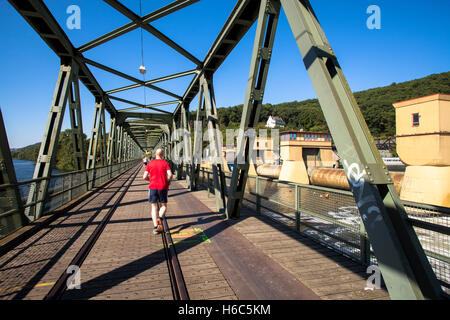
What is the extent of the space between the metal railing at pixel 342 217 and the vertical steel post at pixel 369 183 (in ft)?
1.26

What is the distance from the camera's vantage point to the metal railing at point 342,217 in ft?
8.89

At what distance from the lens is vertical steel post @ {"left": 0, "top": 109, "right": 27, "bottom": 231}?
4660 millimetres

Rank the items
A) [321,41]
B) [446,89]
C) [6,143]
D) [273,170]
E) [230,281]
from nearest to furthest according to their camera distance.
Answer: [321,41], [230,281], [6,143], [273,170], [446,89]

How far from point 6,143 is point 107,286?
449 centimetres

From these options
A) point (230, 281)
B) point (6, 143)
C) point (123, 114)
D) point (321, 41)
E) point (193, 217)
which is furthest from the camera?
point (123, 114)

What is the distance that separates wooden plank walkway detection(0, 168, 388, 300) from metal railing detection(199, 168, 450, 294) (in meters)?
0.30

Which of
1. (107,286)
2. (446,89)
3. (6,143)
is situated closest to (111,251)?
(107,286)

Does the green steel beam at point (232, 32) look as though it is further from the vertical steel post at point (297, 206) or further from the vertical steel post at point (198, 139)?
the vertical steel post at point (297, 206)

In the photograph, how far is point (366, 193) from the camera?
7.07 ft

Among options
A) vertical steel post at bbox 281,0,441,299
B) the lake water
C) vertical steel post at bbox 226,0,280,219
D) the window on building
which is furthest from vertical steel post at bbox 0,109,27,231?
the lake water

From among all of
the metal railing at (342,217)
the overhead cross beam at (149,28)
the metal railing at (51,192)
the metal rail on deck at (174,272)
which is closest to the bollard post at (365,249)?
the metal railing at (342,217)

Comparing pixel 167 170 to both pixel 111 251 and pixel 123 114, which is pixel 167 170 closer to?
pixel 111 251

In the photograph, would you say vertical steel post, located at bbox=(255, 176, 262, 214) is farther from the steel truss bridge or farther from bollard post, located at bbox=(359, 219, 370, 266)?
bollard post, located at bbox=(359, 219, 370, 266)

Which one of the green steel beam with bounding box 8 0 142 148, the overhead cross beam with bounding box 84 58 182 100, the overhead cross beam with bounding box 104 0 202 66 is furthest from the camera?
the overhead cross beam with bounding box 84 58 182 100
